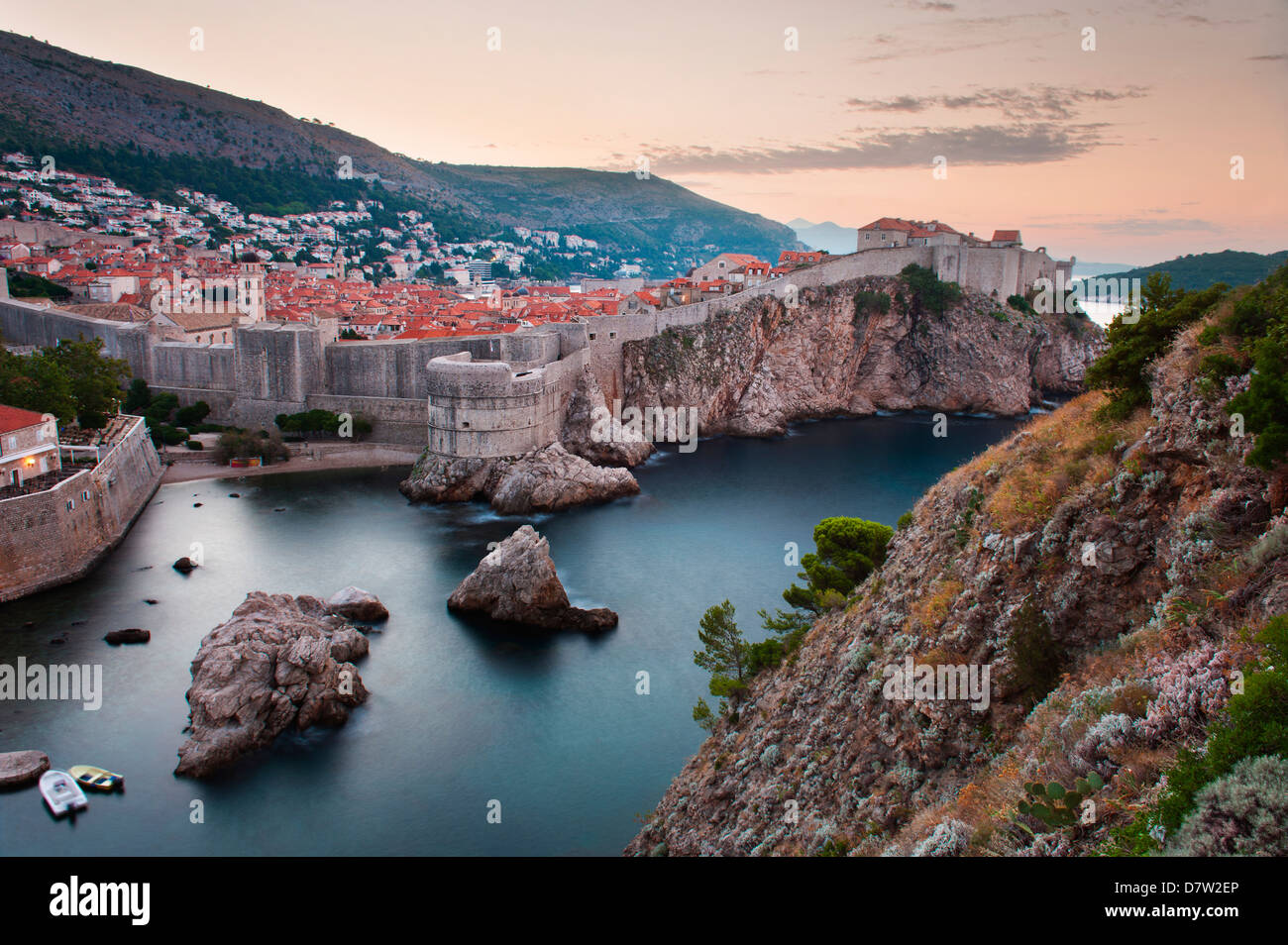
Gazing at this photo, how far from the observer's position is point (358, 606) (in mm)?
15258

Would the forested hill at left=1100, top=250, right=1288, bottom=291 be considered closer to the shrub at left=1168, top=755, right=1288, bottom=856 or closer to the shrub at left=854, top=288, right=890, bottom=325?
the shrub at left=854, top=288, right=890, bottom=325

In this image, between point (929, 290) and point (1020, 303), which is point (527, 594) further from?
point (1020, 303)

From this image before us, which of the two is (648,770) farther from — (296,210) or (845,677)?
(296,210)

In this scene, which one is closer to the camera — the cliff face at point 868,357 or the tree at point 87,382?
the tree at point 87,382

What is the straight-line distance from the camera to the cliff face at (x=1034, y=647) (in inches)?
137

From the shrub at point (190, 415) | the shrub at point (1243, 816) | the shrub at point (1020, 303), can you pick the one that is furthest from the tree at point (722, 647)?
the shrub at point (1020, 303)

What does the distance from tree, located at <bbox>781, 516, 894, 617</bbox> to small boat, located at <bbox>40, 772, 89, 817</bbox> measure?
27.4ft

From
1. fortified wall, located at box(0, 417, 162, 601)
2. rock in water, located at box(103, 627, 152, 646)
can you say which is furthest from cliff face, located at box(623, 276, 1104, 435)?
rock in water, located at box(103, 627, 152, 646)

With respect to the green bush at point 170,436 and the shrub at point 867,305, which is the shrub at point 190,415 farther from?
the shrub at point 867,305

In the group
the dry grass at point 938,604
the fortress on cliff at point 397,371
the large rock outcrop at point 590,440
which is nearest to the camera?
the dry grass at point 938,604

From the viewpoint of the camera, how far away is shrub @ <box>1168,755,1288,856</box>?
2418 millimetres

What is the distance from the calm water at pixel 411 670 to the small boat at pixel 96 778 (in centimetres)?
18

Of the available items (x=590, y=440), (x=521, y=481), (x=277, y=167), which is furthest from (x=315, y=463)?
(x=277, y=167)
